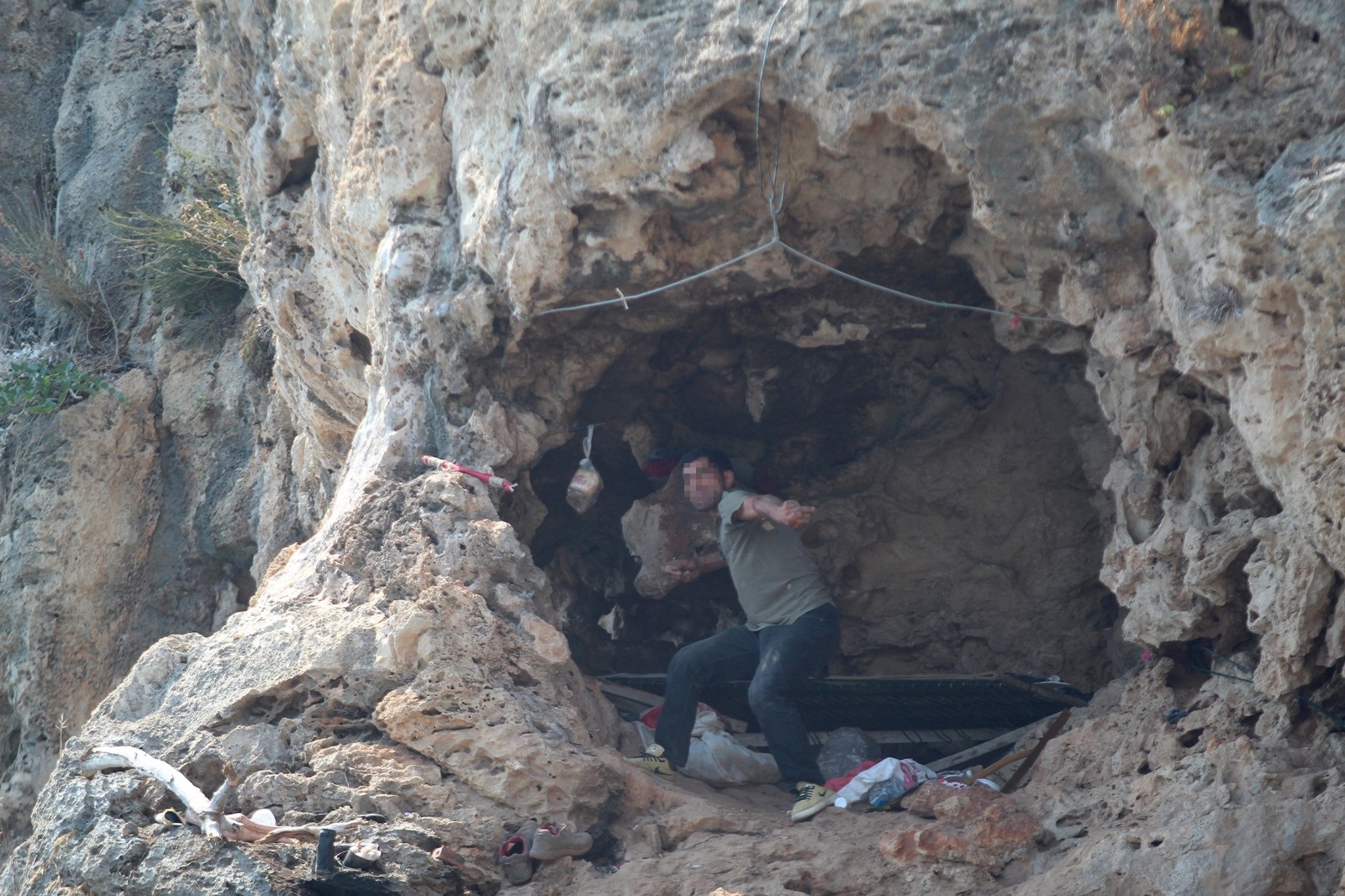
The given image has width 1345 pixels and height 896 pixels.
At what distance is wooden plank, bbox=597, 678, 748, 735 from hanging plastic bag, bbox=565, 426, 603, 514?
2.65ft

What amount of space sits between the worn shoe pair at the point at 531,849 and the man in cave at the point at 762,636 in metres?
0.62

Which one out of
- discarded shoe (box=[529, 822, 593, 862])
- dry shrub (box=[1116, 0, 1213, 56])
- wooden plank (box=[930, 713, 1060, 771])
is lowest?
wooden plank (box=[930, 713, 1060, 771])

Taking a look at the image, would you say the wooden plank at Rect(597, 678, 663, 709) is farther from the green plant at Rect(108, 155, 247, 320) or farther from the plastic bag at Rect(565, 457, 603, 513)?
the green plant at Rect(108, 155, 247, 320)

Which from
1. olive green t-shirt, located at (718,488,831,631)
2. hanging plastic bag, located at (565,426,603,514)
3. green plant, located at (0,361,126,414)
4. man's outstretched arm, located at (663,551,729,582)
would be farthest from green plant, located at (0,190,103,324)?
olive green t-shirt, located at (718,488,831,631)

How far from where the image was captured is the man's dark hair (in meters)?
5.55

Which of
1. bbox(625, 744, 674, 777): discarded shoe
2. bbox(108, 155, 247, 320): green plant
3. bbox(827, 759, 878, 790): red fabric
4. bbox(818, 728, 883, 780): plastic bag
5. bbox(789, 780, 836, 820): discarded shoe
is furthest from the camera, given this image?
bbox(108, 155, 247, 320): green plant

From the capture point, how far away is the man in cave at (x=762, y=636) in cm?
492

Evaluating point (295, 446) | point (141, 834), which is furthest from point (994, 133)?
point (295, 446)

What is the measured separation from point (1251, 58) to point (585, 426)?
124 inches

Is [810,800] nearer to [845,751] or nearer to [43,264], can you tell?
[845,751]

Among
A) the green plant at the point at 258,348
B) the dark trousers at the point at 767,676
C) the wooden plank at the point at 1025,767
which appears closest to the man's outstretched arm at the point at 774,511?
the dark trousers at the point at 767,676

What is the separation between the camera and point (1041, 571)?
19.9ft

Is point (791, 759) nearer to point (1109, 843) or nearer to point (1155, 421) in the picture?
point (1109, 843)

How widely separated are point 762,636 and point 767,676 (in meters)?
0.24
